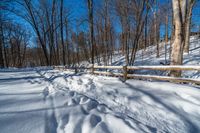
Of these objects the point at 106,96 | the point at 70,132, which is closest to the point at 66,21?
the point at 106,96

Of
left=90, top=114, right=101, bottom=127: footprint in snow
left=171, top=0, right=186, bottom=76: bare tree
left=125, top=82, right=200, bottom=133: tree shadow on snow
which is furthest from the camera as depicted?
left=171, top=0, right=186, bottom=76: bare tree

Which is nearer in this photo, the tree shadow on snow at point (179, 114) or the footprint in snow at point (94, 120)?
the tree shadow on snow at point (179, 114)

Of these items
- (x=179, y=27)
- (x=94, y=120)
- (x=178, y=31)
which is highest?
(x=179, y=27)

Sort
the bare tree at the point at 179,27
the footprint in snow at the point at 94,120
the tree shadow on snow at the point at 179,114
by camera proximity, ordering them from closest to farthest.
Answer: the tree shadow on snow at the point at 179,114
the footprint in snow at the point at 94,120
the bare tree at the point at 179,27

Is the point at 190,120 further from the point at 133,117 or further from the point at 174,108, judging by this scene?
the point at 133,117

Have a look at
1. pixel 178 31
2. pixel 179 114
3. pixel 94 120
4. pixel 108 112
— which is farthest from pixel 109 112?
pixel 178 31

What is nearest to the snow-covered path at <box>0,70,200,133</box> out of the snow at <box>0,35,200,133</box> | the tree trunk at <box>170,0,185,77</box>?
the snow at <box>0,35,200,133</box>

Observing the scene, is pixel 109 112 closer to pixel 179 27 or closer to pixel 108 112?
pixel 108 112

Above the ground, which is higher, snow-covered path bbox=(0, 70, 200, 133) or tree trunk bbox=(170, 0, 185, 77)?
tree trunk bbox=(170, 0, 185, 77)

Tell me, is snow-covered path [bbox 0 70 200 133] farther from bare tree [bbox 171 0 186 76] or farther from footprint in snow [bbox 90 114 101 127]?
bare tree [bbox 171 0 186 76]

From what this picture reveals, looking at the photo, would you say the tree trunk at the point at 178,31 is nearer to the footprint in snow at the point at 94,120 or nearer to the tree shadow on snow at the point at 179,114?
the tree shadow on snow at the point at 179,114

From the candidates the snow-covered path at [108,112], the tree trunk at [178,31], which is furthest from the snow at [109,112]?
the tree trunk at [178,31]

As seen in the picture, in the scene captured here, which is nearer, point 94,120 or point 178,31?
point 94,120

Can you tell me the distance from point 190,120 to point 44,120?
316 centimetres
